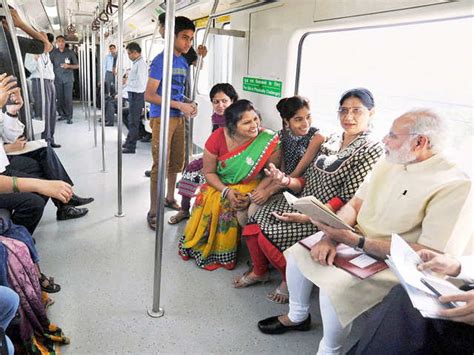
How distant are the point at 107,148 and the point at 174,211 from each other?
304 centimetres

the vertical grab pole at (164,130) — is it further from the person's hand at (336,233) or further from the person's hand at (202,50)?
the person's hand at (202,50)

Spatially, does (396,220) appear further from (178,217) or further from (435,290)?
(178,217)

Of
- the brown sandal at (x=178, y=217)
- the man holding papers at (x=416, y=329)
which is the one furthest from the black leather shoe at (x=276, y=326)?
the brown sandal at (x=178, y=217)

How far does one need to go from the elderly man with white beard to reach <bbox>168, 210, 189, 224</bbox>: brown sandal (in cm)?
167

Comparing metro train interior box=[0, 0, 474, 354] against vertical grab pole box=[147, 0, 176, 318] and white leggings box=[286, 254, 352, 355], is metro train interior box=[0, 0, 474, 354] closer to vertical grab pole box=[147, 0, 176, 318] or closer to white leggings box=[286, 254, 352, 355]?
vertical grab pole box=[147, 0, 176, 318]

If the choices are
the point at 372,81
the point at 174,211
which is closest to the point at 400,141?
the point at 372,81

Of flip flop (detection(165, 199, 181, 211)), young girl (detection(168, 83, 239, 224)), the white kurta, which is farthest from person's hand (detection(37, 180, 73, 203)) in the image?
flip flop (detection(165, 199, 181, 211))

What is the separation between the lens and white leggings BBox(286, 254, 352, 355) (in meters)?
1.60

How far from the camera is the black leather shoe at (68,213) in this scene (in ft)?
10.7

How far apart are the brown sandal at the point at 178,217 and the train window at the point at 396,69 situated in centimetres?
144

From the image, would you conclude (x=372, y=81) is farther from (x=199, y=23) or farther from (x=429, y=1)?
(x=199, y=23)

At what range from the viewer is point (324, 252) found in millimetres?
1711

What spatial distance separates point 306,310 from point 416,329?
0.77 meters

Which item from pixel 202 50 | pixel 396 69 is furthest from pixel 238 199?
pixel 202 50
